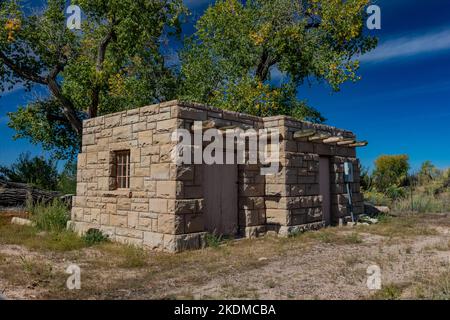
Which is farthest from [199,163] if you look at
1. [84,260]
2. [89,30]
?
[89,30]

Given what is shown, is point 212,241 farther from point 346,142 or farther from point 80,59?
point 80,59

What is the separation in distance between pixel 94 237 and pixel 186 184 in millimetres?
2678

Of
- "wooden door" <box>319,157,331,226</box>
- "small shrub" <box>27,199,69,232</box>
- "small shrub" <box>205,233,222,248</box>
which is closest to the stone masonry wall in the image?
"small shrub" <box>27,199,69,232</box>

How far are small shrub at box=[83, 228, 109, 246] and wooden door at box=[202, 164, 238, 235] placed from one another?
2432 mm

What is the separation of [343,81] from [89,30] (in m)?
10.7

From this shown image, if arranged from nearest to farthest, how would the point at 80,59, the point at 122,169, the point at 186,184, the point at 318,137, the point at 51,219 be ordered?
1. the point at 186,184
2. the point at 122,169
3. the point at 318,137
4. the point at 51,219
5. the point at 80,59

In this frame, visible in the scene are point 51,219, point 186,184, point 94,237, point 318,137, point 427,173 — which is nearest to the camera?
point 186,184

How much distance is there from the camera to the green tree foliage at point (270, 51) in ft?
47.3

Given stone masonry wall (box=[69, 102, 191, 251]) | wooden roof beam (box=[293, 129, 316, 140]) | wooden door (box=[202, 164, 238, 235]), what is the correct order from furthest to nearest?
1. wooden roof beam (box=[293, 129, 316, 140])
2. wooden door (box=[202, 164, 238, 235])
3. stone masonry wall (box=[69, 102, 191, 251])

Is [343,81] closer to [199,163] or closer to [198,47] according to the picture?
[198,47]

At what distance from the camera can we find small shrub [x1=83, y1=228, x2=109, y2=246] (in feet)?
27.7

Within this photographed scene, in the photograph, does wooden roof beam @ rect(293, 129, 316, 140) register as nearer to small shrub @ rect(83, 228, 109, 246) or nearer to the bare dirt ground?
the bare dirt ground

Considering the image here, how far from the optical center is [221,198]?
8680 millimetres

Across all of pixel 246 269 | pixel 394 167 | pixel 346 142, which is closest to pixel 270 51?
pixel 346 142
